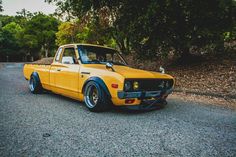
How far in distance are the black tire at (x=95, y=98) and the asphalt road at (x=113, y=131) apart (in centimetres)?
17

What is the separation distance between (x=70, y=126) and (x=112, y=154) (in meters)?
1.44

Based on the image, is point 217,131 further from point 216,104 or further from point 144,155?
point 216,104

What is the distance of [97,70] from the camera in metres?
5.29

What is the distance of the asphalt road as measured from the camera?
320cm

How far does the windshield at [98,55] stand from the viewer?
19.8 feet

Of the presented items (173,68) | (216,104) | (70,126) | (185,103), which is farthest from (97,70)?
(173,68)

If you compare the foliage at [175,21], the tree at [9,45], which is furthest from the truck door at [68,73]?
the tree at [9,45]

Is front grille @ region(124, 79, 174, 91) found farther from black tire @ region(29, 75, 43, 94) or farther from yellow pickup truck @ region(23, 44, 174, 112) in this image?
black tire @ region(29, 75, 43, 94)

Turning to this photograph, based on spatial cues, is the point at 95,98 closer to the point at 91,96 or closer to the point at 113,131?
the point at 91,96

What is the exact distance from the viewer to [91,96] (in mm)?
5480

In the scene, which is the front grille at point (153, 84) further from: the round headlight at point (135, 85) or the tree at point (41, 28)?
the tree at point (41, 28)

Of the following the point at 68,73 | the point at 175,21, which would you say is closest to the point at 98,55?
the point at 68,73

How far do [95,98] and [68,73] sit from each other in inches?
45.1

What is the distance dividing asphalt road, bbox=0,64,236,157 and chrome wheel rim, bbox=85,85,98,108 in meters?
0.26
